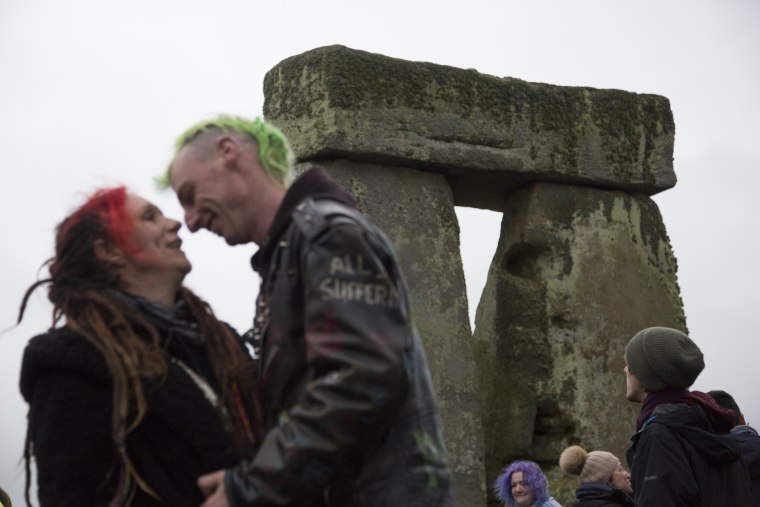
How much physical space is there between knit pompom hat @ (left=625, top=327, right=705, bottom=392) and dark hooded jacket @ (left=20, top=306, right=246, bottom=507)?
2043 mm

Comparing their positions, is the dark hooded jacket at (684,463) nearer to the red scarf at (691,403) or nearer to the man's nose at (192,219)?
the red scarf at (691,403)

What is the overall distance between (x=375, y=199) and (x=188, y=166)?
3.76m

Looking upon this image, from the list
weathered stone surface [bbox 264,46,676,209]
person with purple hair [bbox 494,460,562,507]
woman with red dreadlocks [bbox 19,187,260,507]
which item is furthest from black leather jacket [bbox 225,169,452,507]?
weathered stone surface [bbox 264,46,676,209]

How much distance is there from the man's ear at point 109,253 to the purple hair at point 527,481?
360cm

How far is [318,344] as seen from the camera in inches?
90.0

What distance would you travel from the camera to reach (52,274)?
2.62m

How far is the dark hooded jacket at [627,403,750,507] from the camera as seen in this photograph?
3908 millimetres

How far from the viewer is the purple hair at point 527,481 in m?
5.90

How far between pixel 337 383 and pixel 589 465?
10.8 feet

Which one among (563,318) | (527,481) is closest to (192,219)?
(527,481)

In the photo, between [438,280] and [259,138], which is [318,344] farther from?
[438,280]

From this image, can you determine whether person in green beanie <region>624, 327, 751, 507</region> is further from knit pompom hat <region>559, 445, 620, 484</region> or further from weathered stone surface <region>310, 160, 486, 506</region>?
weathered stone surface <region>310, 160, 486, 506</region>

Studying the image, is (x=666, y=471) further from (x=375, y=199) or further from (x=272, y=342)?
(x=375, y=199)

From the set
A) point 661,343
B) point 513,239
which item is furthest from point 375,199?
point 661,343
